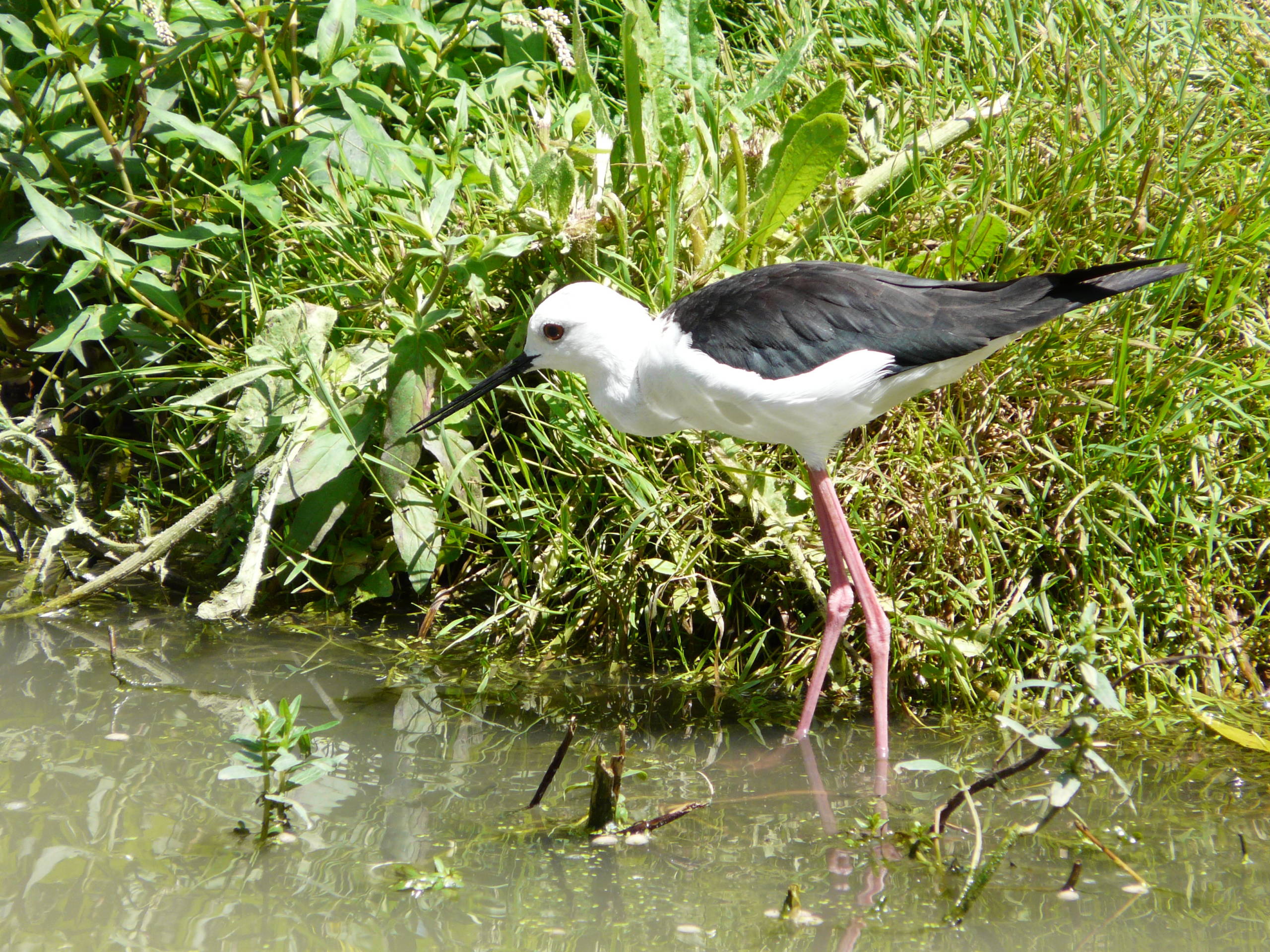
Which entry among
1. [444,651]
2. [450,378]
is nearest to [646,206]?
[450,378]

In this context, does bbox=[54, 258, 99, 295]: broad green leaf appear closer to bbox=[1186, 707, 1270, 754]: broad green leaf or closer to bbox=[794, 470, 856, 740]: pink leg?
bbox=[794, 470, 856, 740]: pink leg

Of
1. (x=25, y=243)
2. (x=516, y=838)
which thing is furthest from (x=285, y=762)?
(x=25, y=243)

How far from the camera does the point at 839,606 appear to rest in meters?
2.93

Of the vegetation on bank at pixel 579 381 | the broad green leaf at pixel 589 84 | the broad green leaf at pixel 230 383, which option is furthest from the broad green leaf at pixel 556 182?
the broad green leaf at pixel 230 383

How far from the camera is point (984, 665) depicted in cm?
294

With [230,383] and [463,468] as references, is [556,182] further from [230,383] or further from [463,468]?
[230,383]

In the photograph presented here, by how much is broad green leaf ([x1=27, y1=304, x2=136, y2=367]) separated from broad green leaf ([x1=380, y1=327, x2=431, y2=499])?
33.9 inches

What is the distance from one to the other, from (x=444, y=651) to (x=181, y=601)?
893 mm

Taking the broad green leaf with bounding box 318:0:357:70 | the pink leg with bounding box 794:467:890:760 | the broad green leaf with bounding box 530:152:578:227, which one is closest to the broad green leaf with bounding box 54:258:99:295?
the broad green leaf with bounding box 318:0:357:70

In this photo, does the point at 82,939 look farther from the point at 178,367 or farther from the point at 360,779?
the point at 178,367

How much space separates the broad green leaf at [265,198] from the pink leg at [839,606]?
5.75 ft

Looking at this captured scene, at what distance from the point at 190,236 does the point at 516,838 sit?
207 cm

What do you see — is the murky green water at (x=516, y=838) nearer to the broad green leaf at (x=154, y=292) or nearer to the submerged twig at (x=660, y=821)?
the submerged twig at (x=660, y=821)

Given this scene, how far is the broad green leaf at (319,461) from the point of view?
10.3 ft
